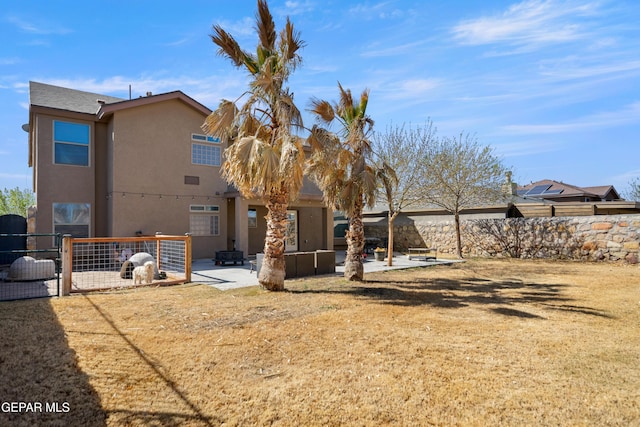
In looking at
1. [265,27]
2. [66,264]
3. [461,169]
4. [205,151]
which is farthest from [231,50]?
[461,169]

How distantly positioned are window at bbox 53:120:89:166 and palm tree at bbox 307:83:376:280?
10222 millimetres

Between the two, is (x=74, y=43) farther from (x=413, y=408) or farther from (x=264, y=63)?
(x=413, y=408)

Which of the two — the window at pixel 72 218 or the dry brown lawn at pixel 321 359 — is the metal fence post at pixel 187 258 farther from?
the window at pixel 72 218

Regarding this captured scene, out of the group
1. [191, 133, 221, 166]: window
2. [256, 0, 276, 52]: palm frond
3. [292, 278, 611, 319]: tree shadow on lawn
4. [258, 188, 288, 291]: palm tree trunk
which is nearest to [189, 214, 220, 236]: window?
[191, 133, 221, 166]: window

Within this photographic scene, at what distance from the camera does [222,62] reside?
924cm

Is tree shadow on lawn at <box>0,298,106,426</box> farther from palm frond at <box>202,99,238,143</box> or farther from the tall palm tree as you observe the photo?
palm frond at <box>202,99,238,143</box>

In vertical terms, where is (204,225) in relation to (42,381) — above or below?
above

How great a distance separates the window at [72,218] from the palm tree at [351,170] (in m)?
10.2

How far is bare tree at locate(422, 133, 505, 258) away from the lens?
1827 centimetres

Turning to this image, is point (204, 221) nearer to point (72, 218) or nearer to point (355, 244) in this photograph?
point (72, 218)

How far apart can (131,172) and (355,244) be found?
31.8 feet

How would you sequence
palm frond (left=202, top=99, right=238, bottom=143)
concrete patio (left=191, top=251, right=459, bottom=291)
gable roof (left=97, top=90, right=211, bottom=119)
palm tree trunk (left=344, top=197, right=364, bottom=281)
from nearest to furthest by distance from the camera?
palm frond (left=202, top=99, right=238, bottom=143)
concrete patio (left=191, top=251, right=459, bottom=291)
palm tree trunk (left=344, top=197, right=364, bottom=281)
gable roof (left=97, top=90, right=211, bottom=119)

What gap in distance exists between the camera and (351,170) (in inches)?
423

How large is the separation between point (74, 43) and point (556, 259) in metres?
21.6
